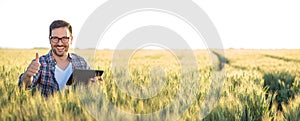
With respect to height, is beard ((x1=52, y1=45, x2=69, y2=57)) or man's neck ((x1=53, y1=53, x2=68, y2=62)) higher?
beard ((x1=52, y1=45, x2=69, y2=57))

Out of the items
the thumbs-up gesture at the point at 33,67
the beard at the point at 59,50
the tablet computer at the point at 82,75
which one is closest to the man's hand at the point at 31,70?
the thumbs-up gesture at the point at 33,67

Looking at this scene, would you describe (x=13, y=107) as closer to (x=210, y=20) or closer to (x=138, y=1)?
(x=210, y=20)

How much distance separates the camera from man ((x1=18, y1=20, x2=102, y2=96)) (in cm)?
444

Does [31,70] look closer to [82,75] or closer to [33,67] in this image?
[33,67]

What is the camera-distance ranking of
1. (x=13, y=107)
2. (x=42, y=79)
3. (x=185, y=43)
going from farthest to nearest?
1. (x=185, y=43)
2. (x=42, y=79)
3. (x=13, y=107)

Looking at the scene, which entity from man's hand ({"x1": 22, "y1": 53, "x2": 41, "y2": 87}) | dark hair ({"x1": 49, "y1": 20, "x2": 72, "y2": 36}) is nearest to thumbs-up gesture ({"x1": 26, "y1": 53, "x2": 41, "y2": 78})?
man's hand ({"x1": 22, "y1": 53, "x2": 41, "y2": 87})

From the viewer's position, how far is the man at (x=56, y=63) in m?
4.44

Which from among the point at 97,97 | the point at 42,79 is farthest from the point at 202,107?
the point at 42,79

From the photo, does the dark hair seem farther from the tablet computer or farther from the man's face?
the tablet computer

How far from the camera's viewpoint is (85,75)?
399 centimetres

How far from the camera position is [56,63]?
473cm

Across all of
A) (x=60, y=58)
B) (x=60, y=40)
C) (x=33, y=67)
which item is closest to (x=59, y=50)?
(x=60, y=40)

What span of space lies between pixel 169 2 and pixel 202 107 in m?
4.55

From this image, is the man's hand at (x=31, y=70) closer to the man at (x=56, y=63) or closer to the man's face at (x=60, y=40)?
the man at (x=56, y=63)
